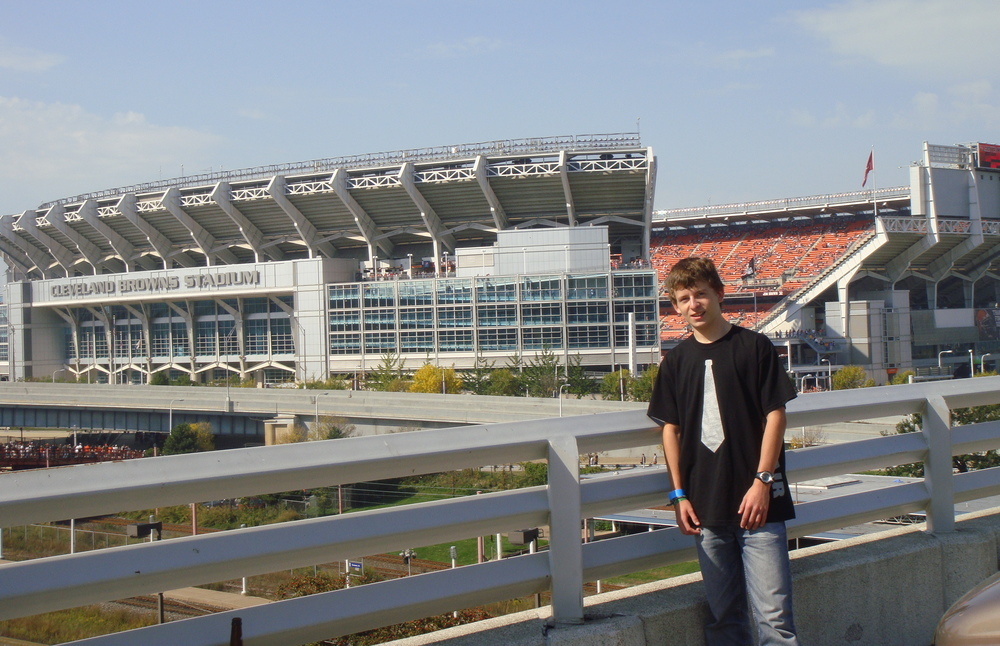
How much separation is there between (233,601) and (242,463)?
9.60ft

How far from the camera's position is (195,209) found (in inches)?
2613

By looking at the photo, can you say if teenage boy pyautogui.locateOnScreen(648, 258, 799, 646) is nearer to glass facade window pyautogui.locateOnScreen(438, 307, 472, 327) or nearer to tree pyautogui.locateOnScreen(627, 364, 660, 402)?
tree pyautogui.locateOnScreen(627, 364, 660, 402)

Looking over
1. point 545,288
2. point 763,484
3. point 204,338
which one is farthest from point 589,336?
point 763,484

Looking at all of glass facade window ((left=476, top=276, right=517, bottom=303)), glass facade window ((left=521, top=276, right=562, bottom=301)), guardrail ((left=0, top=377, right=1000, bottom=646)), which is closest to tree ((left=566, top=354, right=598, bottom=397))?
glass facade window ((left=521, top=276, right=562, bottom=301))

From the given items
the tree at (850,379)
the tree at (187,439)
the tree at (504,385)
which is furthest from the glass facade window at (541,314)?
the tree at (187,439)

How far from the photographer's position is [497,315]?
5806cm

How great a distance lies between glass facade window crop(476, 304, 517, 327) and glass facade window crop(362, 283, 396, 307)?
23.1 feet

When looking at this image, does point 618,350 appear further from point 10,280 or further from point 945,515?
point 10,280

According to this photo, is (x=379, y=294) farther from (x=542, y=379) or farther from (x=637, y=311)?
(x=637, y=311)

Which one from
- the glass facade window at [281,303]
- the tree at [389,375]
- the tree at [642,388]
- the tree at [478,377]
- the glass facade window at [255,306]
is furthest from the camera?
the glass facade window at [255,306]

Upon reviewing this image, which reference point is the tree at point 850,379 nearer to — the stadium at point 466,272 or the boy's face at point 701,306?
the stadium at point 466,272

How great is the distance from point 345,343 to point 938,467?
60.3 m

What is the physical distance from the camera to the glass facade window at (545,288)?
56.6 metres

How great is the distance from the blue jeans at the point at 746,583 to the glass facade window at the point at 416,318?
186 feet
